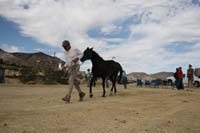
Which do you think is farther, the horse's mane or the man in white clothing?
the horse's mane

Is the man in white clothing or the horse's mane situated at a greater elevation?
the horse's mane

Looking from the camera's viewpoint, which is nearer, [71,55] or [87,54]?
[71,55]

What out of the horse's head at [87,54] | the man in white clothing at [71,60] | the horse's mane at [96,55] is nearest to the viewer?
the man in white clothing at [71,60]

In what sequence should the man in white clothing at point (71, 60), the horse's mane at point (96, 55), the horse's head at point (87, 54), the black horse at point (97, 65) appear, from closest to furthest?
the man in white clothing at point (71, 60) → the horse's head at point (87, 54) → the black horse at point (97, 65) → the horse's mane at point (96, 55)

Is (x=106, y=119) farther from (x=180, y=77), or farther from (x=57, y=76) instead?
(x=57, y=76)

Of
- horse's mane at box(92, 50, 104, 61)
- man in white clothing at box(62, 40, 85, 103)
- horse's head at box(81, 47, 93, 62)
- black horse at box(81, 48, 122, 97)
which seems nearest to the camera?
man in white clothing at box(62, 40, 85, 103)

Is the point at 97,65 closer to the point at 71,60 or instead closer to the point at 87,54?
the point at 87,54

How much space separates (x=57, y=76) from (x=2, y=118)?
99.4 ft

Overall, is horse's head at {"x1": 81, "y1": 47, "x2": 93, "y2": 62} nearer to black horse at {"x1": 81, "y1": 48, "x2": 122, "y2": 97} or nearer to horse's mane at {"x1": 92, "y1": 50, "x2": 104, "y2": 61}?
black horse at {"x1": 81, "y1": 48, "x2": 122, "y2": 97}

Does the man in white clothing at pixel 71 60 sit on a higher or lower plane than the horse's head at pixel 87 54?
lower

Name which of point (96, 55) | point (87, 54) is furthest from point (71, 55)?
point (96, 55)

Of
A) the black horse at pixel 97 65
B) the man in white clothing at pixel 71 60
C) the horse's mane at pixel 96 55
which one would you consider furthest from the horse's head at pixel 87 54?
the man in white clothing at pixel 71 60

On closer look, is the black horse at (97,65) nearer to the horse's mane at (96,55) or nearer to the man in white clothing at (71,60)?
the horse's mane at (96,55)

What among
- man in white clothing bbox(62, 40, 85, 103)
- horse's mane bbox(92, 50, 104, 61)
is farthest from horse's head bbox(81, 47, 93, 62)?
man in white clothing bbox(62, 40, 85, 103)
